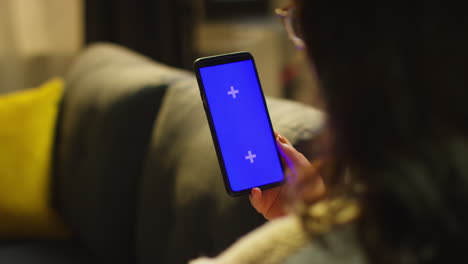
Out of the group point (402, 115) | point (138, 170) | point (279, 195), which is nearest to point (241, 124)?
point (279, 195)

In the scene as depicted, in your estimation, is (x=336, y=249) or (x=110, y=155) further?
(x=110, y=155)

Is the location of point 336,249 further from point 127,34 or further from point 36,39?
point 36,39

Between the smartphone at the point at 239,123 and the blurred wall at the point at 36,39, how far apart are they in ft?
6.21

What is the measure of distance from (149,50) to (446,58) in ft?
7.61

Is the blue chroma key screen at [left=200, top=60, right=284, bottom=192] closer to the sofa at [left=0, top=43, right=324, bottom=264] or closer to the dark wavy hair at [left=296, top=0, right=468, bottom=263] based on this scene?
the sofa at [left=0, top=43, right=324, bottom=264]

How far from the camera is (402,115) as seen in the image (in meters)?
0.54

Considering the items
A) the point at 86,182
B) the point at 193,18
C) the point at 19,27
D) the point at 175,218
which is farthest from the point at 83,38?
the point at 175,218

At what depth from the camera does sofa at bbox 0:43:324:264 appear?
126 centimetres

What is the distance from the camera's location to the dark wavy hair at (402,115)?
535mm

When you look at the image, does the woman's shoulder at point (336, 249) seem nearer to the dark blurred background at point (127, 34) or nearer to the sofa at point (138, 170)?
the sofa at point (138, 170)

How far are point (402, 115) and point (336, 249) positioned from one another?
0.41ft

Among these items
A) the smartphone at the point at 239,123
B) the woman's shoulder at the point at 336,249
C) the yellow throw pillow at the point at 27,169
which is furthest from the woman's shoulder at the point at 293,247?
the yellow throw pillow at the point at 27,169

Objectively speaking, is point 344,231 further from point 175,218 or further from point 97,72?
point 97,72

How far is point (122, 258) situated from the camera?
5.55 feet
